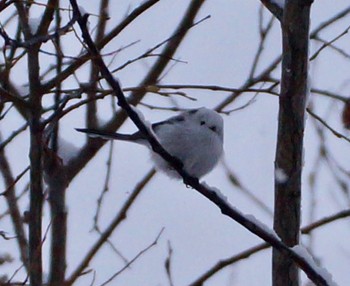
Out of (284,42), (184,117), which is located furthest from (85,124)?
(284,42)

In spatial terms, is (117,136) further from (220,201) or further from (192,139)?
(220,201)

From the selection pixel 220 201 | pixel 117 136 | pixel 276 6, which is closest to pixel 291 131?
pixel 220 201

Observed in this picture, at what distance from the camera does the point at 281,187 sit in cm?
185

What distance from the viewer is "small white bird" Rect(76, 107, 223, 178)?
9.58 ft

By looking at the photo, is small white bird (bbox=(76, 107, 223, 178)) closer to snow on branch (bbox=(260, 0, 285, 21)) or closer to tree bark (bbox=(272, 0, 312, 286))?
snow on branch (bbox=(260, 0, 285, 21))

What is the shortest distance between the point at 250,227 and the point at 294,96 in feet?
1.26

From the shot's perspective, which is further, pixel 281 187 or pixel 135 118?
pixel 281 187

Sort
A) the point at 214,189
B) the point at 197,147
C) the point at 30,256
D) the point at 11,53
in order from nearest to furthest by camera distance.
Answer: the point at 214,189
the point at 30,256
the point at 11,53
the point at 197,147

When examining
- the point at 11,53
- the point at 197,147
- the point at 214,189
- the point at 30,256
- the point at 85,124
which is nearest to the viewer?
the point at 214,189

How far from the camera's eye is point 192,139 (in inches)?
116

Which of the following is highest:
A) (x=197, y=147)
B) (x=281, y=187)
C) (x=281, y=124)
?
(x=197, y=147)

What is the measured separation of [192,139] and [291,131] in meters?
1.13

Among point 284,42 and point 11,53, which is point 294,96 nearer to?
point 284,42

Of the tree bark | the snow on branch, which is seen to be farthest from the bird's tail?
the tree bark
